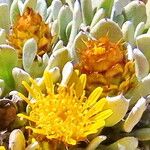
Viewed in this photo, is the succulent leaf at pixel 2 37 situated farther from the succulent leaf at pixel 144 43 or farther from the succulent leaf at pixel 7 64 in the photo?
the succulent leaf at pixel 144 43

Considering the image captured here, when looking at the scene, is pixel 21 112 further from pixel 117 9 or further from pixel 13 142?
pixel 117 9

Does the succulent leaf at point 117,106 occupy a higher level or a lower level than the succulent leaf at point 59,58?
lower

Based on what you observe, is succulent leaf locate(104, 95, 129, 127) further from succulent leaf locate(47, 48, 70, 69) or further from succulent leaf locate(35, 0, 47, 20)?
succulent leaf locate(35, 0, 47, 20)

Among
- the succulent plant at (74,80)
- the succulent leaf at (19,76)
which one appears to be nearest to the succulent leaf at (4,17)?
the succulent plant at (74,80)

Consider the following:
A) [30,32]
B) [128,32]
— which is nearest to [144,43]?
[128,32]

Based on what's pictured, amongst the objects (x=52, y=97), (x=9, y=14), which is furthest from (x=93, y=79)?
(x=9, y=14)

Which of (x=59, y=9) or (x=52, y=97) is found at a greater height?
(x=59, y=9)
